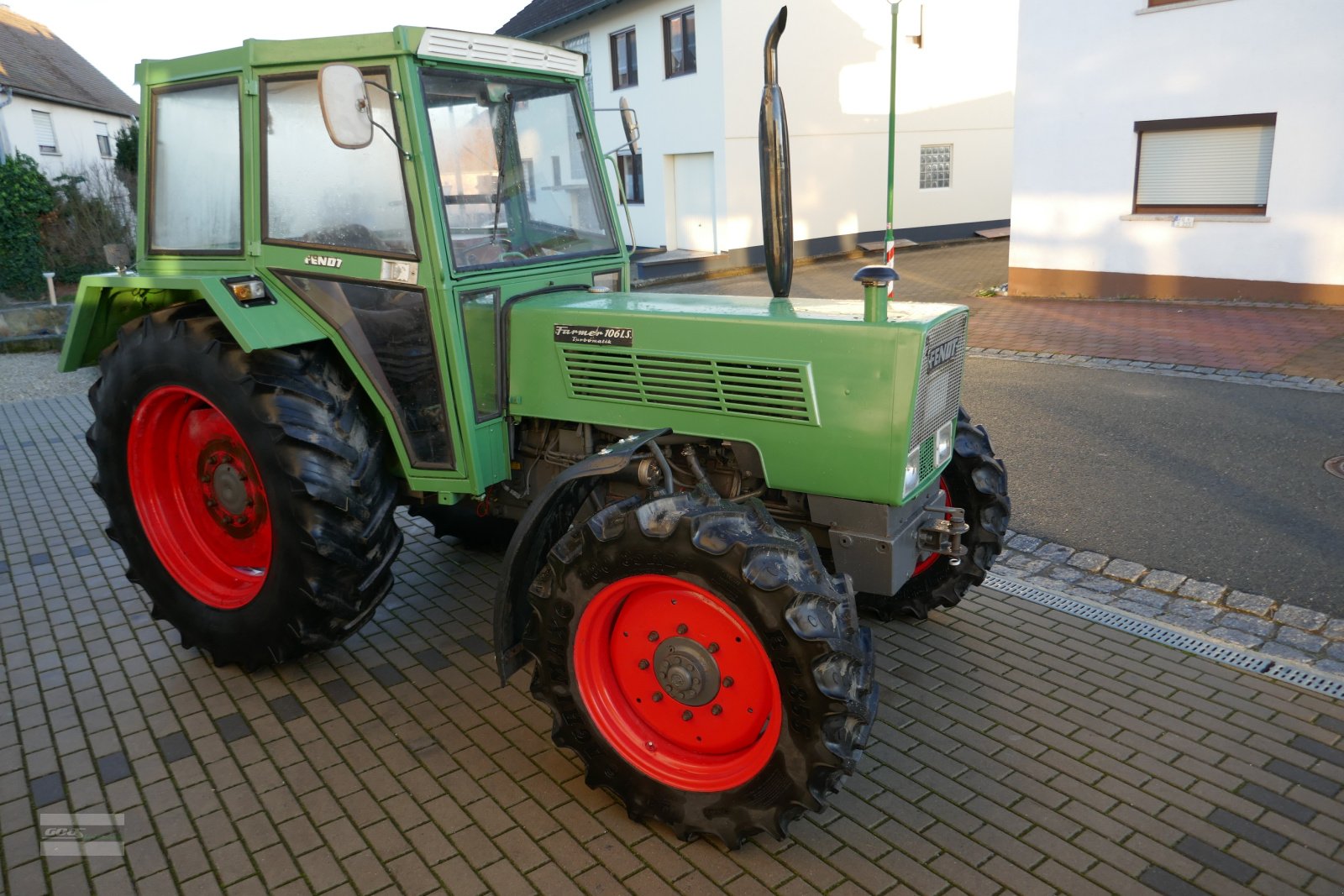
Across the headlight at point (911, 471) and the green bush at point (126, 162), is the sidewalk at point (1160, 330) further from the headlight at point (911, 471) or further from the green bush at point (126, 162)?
the green bush at point (126, 162)

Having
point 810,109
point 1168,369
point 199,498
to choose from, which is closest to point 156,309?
point 199,498

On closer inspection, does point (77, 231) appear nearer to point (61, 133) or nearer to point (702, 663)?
point (61, 133)

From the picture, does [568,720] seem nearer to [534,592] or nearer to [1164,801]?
[534,592]

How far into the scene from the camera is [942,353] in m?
3.19

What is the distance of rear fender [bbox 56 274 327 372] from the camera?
3.45m

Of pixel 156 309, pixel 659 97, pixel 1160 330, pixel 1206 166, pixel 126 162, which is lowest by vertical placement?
pixel 1160 330

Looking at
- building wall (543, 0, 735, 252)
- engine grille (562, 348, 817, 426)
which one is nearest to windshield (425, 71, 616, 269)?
engine grille (562, 348, 817, 426)

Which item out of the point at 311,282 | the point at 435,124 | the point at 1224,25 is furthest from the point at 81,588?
the point at 1224,25

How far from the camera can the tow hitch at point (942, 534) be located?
11.1 ft

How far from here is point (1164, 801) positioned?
3.02 m

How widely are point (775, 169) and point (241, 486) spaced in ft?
8.18

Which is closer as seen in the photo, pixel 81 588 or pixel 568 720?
pixel 568 720

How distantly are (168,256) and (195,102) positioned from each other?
64cm

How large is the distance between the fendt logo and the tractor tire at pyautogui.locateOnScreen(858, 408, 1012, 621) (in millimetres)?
485
